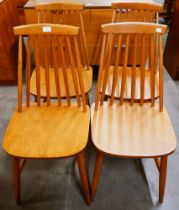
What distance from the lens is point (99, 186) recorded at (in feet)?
4.24

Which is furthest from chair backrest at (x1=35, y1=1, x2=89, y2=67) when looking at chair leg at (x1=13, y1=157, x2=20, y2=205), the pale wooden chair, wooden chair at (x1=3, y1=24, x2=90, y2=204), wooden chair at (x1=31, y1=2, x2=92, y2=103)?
chair leg at (x1=13, y1=157, x2=20, y2=205)

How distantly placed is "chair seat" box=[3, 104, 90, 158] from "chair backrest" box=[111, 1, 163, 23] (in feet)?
2.73

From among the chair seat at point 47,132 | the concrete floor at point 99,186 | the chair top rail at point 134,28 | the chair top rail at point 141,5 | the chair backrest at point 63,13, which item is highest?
the chair top rail at point 141,5

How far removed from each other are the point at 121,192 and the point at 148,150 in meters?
0.49

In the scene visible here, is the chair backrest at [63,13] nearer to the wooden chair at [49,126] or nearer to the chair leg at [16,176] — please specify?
the wooden chair at [49,126]

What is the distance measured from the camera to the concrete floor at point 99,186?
1.20 metres

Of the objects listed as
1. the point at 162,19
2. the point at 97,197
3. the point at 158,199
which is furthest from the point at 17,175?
the point at 162,19

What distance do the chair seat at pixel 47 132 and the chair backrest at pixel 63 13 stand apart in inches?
21.2

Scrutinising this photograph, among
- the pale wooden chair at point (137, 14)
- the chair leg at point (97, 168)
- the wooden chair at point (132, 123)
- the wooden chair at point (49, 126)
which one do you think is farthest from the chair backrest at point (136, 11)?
the chair leg at point (97, 168)

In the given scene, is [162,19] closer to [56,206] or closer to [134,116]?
[134,116]

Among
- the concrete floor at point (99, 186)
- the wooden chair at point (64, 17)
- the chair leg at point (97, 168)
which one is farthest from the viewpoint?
the wooden chair at point (64, 17)

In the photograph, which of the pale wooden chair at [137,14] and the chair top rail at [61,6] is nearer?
the pale wooden chair at [137,14]

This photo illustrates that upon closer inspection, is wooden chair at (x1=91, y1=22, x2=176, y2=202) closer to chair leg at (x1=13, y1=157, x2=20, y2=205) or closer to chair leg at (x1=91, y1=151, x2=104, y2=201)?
chair leg at (x1=91, y1=151, x2=104, y2=201)

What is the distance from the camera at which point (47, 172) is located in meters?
1.37
